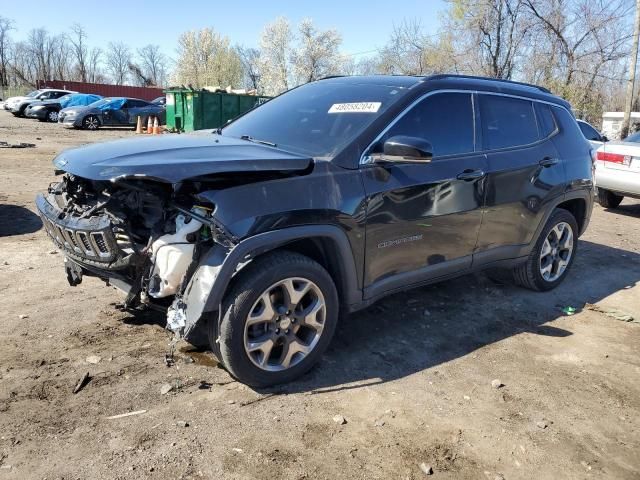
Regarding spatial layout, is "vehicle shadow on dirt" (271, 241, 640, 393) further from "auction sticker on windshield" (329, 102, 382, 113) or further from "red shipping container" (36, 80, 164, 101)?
"red shipping container" (36, 80, 164, 101)

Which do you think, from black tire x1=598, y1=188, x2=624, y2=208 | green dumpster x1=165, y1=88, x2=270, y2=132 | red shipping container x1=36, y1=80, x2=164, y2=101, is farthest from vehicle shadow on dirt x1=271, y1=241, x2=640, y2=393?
red shipping container x1=36, y1=80, x2=164, y2=101

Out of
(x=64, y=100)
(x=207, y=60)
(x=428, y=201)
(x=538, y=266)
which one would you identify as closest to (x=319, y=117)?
(x=428, y=201)

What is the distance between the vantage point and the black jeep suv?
3.01 metres

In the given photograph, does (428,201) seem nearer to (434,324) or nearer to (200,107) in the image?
(434,324)

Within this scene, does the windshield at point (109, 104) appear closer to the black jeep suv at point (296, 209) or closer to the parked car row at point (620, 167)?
the parked car row at point (620, 167)

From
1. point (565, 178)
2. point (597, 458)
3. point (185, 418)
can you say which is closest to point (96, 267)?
point (185, 418)

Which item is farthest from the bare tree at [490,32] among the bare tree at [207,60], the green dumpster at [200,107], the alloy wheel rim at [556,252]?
the bare tree at [207,60]

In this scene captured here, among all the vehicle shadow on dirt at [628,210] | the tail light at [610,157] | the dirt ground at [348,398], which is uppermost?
the tail light at [610,157]

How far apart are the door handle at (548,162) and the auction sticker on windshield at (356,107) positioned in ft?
6.17

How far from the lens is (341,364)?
367 centimetres

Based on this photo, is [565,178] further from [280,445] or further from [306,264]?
[280,445]

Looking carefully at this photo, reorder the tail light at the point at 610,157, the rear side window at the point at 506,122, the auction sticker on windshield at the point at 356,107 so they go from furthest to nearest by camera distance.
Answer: the tail light at the point at 610,157
the rear side window at the point at 506,122
the auction sticker on windshield at the point at 356,107

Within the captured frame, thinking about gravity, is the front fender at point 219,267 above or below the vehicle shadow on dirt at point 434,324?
above

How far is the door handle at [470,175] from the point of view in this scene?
4059mm
